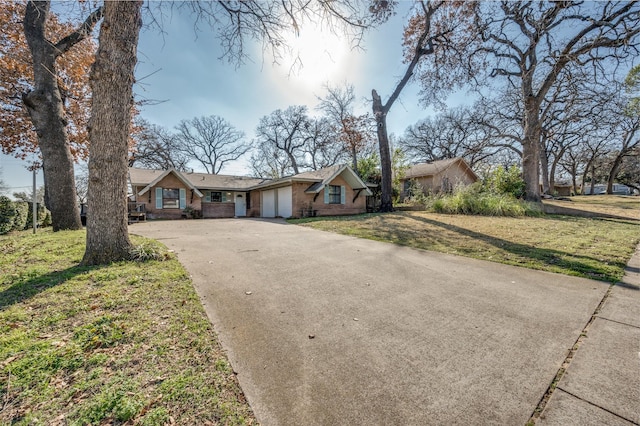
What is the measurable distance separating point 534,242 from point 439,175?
17.1 metres

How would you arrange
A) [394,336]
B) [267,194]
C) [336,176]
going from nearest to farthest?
[394,336] → [336,176] → [267,194]

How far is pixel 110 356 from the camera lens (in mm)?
1958

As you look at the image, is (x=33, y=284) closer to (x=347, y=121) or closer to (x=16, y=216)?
(x=16, y=216)

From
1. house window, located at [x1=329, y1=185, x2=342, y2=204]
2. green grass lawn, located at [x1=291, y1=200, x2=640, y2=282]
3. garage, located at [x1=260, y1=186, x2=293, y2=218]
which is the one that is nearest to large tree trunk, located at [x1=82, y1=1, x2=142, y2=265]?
green grass lawn, located at [x1=291, y1=200, x2=640, y2=282]

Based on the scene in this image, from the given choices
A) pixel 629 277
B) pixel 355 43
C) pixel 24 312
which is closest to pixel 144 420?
pixel 24 312

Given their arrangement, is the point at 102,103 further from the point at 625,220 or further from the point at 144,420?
the point at 625,220

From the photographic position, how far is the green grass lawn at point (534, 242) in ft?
14.8

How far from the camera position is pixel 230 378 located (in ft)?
5.88

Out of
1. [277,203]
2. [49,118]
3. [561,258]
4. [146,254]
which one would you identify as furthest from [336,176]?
[146,254]

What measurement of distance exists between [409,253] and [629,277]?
328cm

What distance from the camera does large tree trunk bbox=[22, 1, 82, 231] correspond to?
753cm

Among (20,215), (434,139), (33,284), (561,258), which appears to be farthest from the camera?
(434,139)

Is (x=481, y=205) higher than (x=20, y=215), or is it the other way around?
(x=481, y=205)

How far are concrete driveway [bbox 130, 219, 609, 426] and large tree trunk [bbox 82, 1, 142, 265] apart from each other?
1.71 m
